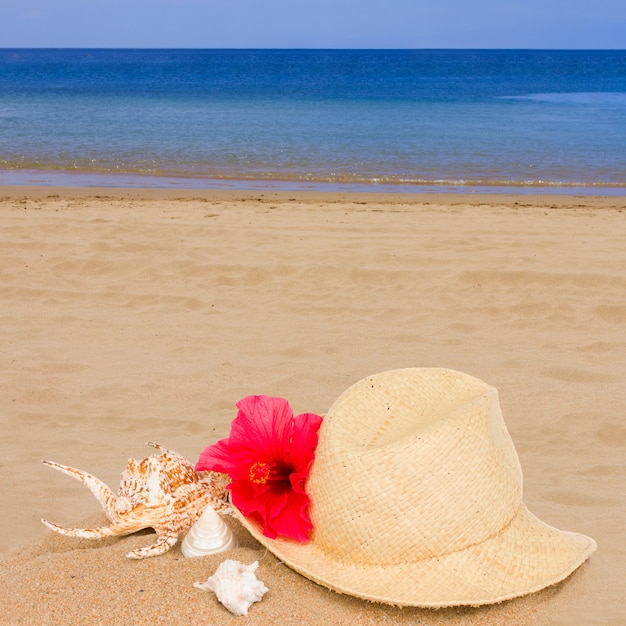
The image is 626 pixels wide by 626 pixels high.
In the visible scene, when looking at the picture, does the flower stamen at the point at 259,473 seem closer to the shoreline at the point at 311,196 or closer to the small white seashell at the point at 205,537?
the small white seashell at the point at 205,537

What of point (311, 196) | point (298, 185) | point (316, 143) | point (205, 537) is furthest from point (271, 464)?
point (316, 143)

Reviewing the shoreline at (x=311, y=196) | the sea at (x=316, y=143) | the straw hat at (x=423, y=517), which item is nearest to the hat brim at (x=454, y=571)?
the straw hat at (x=423, y=517)

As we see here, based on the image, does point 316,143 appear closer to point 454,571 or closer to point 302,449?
point 302,449

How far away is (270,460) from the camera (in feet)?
7.66

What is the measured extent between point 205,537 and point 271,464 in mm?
365

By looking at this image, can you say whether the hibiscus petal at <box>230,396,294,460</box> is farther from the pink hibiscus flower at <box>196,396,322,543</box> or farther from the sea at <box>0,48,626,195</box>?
the sea at <box>0,48,626,195</box>

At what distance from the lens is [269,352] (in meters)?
5.27

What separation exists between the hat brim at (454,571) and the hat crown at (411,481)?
3 cm

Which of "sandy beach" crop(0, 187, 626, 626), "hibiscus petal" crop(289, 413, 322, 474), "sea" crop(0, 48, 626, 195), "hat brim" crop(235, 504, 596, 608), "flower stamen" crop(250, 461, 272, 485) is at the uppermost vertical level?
"sea" crop(0, 48, 626, 195)

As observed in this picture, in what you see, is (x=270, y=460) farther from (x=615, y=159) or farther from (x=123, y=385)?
(x=615, y=159)

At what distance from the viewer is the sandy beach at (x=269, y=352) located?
93.0 inches

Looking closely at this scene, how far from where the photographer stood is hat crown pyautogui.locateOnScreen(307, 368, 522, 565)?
216 cm

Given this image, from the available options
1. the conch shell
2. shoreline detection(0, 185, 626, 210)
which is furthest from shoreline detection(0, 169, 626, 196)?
the conch shell

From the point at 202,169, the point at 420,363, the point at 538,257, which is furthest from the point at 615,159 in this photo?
the point at 420,363
